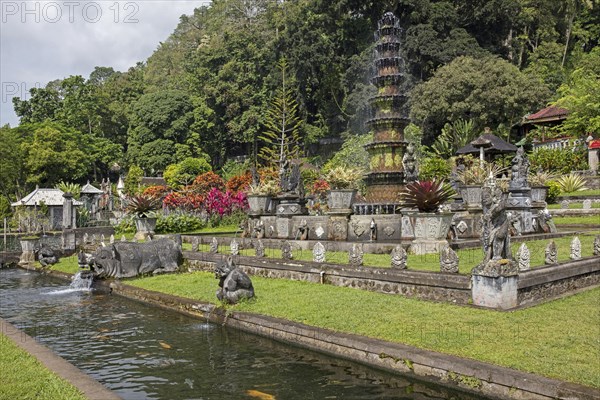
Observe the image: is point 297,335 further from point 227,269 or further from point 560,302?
point 560,302

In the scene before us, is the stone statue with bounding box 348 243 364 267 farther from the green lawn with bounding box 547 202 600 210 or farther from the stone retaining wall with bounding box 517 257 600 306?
the green lawn with bounding box 547 202 600 210

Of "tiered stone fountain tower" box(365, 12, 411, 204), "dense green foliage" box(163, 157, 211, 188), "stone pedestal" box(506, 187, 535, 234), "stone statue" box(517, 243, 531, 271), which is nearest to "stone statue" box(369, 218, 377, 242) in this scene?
"tiered stone fountain tower" box(365, 12, 411, 204)

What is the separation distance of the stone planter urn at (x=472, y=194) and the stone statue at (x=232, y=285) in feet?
29.7

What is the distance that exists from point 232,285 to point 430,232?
573cm

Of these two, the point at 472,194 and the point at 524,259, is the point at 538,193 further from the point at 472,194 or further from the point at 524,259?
the point at 524,259

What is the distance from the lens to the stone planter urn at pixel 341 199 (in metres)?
17.1

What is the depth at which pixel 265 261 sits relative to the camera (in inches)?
556

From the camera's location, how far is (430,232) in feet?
45.9

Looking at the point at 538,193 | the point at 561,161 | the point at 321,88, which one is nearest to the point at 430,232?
the point at 538,193

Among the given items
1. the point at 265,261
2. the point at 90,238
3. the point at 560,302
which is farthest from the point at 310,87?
the point at 560,302

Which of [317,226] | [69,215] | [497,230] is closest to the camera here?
[497,230]

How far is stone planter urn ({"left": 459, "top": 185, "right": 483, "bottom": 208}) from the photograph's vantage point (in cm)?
1713

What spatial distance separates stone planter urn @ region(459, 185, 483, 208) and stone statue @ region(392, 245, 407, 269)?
708 centimetres

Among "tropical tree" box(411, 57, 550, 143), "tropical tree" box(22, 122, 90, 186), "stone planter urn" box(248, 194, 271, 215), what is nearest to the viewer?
"stone planter urn" box(248, 194, 271, 215)
